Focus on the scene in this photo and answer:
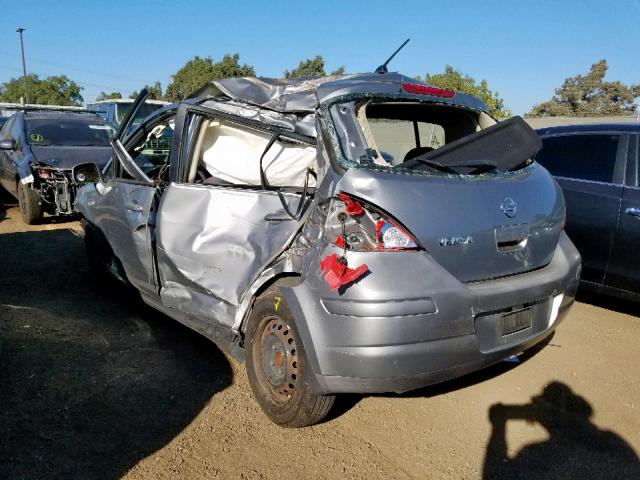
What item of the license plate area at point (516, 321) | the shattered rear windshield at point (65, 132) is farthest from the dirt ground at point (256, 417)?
the shattered rear windshield at point (65, 132)

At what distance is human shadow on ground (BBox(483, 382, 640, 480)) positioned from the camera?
266 centimetres

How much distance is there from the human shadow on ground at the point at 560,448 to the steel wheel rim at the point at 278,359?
1.06 m

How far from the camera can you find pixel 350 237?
2514 mm

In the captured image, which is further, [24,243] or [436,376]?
[24,243]

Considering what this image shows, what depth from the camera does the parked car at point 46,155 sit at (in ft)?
26.3

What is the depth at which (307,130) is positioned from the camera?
3.14m

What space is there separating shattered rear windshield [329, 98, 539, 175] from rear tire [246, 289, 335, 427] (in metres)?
0.88

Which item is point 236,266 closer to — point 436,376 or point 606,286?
point 436,376

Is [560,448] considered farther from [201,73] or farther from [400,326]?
[201,73]

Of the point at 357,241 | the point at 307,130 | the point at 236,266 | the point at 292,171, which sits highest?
the point at 307,130

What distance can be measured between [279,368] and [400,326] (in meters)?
0.82

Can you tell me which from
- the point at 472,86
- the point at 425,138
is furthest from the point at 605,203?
the point at 472,86

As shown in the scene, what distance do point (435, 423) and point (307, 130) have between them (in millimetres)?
1811

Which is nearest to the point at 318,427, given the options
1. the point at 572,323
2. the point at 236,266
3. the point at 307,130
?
the point at 236,266
